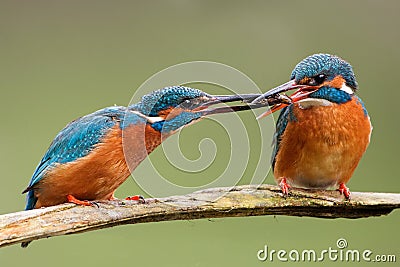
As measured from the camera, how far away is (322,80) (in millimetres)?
1562

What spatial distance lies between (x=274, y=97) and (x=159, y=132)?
0.88ft

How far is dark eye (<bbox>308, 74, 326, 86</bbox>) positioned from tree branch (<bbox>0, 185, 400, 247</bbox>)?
0.28 metres

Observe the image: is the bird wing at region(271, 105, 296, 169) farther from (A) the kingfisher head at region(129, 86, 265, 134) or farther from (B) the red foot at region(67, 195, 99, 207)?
(B) the red foot at region(67, 195, 99, 207)

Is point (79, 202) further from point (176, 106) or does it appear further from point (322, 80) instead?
point (322, 80)

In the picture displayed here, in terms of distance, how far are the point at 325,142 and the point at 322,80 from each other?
0.66ft

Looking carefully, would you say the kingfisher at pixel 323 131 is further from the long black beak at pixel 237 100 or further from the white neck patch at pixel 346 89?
the long black beak at pixel 237 100

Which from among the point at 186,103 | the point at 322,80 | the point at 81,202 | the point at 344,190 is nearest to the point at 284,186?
the point at 344,190

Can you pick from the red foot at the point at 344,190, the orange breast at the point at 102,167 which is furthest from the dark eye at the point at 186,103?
the red foot at the point at 344,190

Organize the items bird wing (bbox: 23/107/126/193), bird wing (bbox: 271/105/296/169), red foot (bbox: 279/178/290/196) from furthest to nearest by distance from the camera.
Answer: bird wing (bbox: 271/105/296/169) < red foot (bbox: 279/178/290/196) < bird wing (bbox: 23/107/126/193)

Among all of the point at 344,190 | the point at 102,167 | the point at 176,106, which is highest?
the point at 176,106

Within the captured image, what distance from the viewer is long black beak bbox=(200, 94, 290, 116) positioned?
132 centimetres

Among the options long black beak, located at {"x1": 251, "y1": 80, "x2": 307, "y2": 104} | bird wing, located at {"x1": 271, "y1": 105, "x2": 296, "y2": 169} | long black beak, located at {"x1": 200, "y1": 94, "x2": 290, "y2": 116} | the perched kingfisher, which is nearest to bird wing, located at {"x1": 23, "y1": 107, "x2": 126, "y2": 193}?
the perched kingfisher

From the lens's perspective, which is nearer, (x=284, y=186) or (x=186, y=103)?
(x=186, y=103)

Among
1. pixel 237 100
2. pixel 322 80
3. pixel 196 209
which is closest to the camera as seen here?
pixel 237 100
